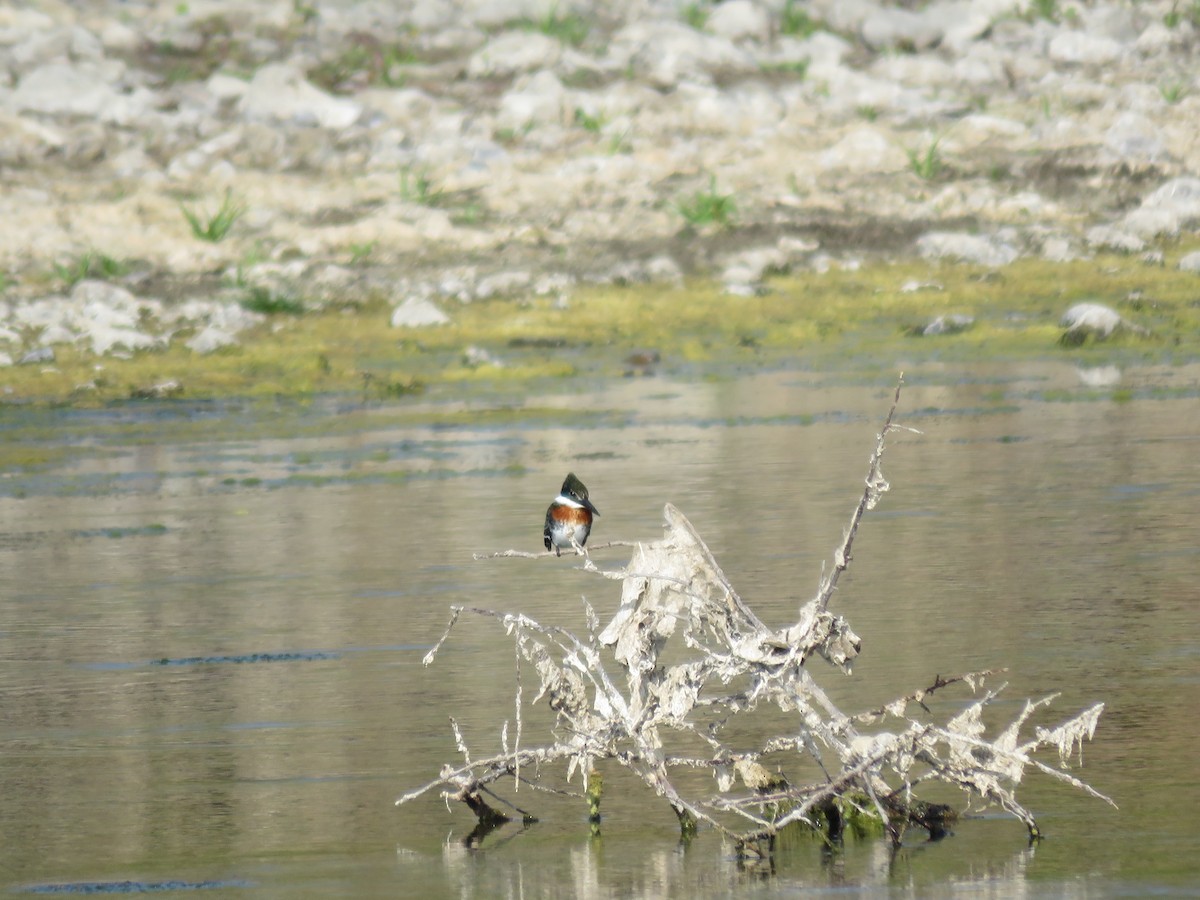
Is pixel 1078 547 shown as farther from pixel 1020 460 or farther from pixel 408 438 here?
pixel 408 438

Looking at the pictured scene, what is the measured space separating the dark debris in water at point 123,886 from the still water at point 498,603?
0.6 inches

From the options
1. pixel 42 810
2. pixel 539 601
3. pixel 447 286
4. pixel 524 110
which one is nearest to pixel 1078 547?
pixel 539 601

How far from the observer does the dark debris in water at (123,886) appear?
5188mm

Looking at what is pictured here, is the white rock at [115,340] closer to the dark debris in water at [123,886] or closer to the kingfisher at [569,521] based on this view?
the kingfisher at [569,521]

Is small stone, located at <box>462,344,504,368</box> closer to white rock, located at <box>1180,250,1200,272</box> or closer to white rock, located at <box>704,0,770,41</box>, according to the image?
white rock, located at <box>1180,250,1200,272</box>

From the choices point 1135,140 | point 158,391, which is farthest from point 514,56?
point 158,391

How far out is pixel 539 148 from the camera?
2331 centimetres

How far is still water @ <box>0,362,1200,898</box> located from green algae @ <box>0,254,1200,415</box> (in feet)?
2.96

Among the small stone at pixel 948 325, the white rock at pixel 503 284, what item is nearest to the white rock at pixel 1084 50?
the white rock at pixel 503 284

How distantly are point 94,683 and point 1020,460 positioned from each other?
18.8 ft

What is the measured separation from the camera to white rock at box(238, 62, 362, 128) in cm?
2427

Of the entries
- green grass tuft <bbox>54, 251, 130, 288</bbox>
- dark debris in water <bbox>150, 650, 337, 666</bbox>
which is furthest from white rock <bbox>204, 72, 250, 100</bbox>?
dark debris in water <bbox>150, 650, 337, 666</bbox>

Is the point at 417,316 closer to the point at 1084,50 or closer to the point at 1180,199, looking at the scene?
the point at 1180,199

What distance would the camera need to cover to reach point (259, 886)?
5.18 metres
